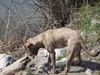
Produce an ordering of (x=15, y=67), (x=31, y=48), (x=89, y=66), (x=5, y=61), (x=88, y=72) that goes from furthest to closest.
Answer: (x=5, y=61) → (x=15, y=67) → (x=31, y=48) → (x=89, y=66) → (x=88, y=72)

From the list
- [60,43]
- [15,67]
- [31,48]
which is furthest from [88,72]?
[15,67]

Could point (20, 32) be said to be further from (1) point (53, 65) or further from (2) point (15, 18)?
(1) point (53, 65)

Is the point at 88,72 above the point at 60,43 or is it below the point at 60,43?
below

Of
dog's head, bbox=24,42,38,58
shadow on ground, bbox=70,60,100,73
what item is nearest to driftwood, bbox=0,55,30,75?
dog's head, bbox=24,42,38,58

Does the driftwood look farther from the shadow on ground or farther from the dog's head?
the shadow on ground

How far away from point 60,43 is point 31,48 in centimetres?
73

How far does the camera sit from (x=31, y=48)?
377 inches

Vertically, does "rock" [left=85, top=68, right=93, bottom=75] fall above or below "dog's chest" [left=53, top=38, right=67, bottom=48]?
below

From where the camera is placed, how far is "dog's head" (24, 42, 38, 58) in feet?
31.2

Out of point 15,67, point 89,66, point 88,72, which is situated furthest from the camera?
point 15,67

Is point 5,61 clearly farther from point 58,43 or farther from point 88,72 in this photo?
point 88,72

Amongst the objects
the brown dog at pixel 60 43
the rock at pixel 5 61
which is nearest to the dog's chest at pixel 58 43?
the brown dog at pixel 60 43

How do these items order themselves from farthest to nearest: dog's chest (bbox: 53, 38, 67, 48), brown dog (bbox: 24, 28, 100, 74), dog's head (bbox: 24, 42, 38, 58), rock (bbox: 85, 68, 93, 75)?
dog's head (bbox: 24, 42, 38, 58), dog's chest (bbox: 53, 38, 67, 48), rock (bbox: 85, 68, 93, 75), brown dog (bbox: 24, 28, 100, 74)

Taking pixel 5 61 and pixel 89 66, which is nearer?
pixel 89 66
